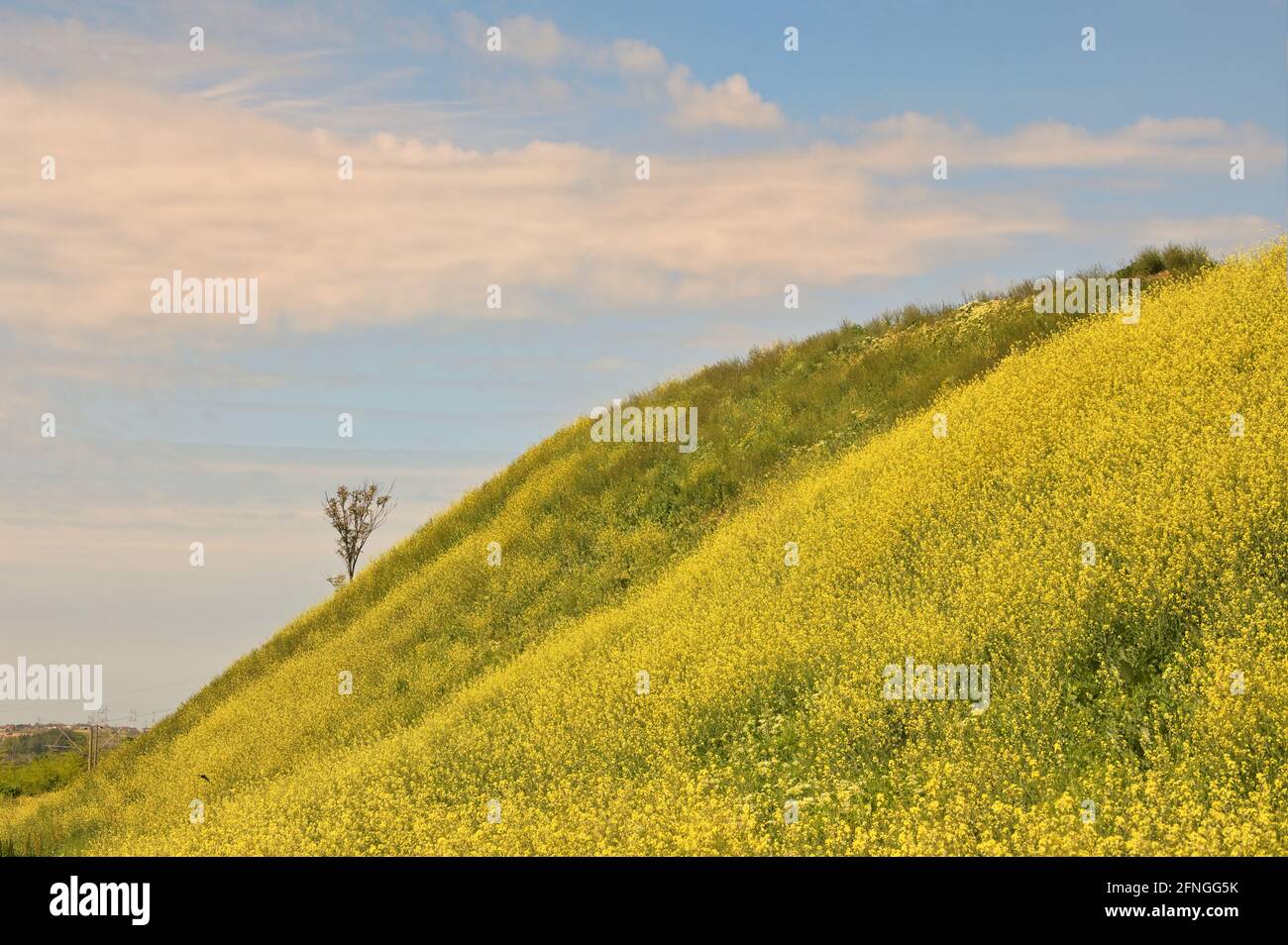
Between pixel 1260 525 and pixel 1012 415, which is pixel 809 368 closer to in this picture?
pixel 1012 415

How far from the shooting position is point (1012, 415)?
18.9 metres

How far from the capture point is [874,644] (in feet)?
45.6

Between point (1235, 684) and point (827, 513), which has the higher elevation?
point (827, 513)

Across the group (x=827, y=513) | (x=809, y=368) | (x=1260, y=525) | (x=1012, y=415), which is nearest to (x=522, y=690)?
(x=827, y=513)

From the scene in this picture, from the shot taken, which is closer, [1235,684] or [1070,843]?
[1070,843]

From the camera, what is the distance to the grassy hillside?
404 inches

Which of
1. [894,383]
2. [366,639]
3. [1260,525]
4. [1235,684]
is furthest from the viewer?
[366,639]

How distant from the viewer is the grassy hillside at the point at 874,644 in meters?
10.3
